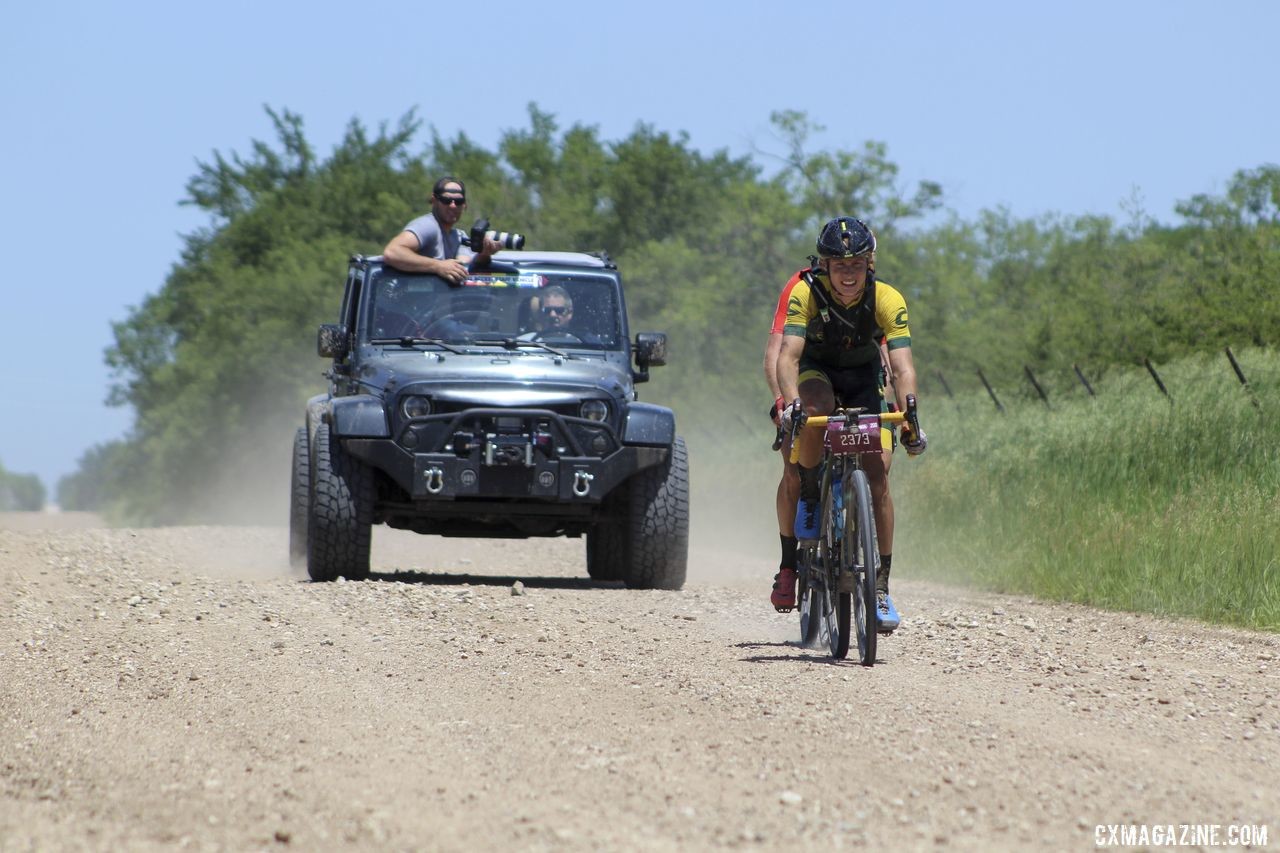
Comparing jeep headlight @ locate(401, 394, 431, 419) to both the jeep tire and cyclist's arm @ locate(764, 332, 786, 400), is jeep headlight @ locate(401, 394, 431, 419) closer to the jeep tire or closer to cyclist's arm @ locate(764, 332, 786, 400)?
the jeep tire

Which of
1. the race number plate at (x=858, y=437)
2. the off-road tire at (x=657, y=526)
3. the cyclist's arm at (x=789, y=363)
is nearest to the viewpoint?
the race number plate at (x=858, y=437)

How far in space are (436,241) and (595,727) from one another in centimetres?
745

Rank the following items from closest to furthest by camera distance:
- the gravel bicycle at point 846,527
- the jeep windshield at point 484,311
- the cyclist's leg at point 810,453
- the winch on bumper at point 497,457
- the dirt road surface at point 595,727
Answer: 1. the dirt road surface at point 595,727
2. the gravel bicycle at point 846,527
3. the cyclist's leg at point 810,453
4. the winch on bumper at point 497,457
5. the jeep windshield at point 484,311

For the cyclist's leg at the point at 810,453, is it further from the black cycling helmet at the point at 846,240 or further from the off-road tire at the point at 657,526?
the off-road tire at the point at 657,526

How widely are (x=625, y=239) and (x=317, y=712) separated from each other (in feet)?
168

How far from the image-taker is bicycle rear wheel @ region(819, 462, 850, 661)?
7.74 metres

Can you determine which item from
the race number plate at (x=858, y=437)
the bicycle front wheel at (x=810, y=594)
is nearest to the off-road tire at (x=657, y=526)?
the bicycle front wheel at (x=810, y=594)

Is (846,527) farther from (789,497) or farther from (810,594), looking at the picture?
(810,594)

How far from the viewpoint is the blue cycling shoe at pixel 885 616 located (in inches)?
287

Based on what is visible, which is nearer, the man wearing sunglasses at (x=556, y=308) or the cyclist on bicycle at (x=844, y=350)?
the cyclist on bicycle at (x=844, y=350)

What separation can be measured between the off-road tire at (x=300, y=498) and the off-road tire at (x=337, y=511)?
0.23m

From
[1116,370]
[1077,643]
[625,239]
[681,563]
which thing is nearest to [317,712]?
[1077,643]

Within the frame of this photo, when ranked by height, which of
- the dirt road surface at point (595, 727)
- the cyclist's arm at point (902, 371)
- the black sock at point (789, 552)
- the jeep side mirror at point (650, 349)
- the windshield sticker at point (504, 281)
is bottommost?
the dirt road surface at point (595, 727)

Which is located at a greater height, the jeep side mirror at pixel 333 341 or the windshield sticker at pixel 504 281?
the windshield sticker at pixel 504 281
